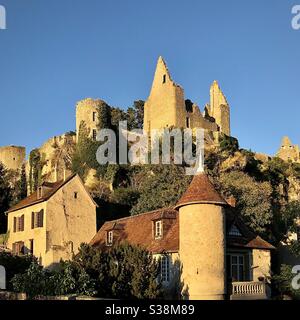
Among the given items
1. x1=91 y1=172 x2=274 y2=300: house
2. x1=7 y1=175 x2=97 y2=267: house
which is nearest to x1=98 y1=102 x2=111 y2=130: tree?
x1=7 y1=175 x2=97 y2=267: house

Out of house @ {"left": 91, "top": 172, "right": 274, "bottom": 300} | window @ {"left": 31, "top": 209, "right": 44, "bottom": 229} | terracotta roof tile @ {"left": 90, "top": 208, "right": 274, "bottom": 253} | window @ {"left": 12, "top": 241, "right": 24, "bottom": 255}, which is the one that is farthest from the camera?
window @ {"left": 12, "top": 241, "right": 24, "bottom": 255}

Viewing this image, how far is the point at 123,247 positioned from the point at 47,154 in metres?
40.8

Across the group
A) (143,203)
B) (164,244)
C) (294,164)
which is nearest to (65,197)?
(143,203)

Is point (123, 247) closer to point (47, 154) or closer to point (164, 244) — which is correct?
point (164, 244)

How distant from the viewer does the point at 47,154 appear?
230 ft

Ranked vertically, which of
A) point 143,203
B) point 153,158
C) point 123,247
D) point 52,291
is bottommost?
point 52,291

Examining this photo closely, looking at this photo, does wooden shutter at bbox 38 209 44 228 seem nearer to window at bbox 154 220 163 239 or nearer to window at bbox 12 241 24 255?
window at bbox 12 241 24 255

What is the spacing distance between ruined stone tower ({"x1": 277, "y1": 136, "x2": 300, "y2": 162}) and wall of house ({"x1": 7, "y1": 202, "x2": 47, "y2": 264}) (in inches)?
2011

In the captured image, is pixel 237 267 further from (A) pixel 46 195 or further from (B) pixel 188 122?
(B) pixel 188 122

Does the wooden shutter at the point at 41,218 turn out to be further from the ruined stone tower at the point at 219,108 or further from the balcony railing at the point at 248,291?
the ruined stone tower at the point at 219,108

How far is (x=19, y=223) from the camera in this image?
154 ft

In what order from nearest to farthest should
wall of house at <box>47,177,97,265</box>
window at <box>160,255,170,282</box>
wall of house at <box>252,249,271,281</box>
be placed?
window at <box>160,255,170,282</box>
wall of house at <box>252,249,271,281</box>
wall of house at <box>47,177,97,265</box>

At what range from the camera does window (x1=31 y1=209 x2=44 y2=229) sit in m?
43.4

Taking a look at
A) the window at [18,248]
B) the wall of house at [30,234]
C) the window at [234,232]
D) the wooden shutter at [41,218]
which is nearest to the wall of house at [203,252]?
the window at [234,232]
